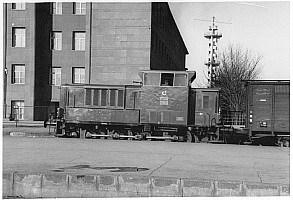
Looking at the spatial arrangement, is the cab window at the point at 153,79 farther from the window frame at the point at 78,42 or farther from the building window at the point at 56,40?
the building window at the point at 56,40

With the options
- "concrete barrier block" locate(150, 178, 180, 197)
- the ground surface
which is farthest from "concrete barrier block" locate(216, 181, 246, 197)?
"concrete barrier block" locate(150, 178, 180, 197)

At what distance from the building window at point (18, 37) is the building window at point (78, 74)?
4.40 metres

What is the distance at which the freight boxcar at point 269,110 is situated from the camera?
1830 centimetres

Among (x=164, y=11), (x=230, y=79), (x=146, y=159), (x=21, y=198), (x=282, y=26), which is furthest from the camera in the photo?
(x=164, y=11)

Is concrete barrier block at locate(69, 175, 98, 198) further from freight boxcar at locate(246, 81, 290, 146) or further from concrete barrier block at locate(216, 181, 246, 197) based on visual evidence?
freight boxcar at locate(246, 81, 290, 146)

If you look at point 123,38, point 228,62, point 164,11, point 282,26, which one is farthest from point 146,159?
point 164,11

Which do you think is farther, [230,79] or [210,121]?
[230,79]

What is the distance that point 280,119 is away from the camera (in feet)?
59.9

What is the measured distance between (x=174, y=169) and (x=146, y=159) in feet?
6.70

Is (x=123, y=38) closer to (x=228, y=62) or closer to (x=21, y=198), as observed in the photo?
(x=228, y=62)

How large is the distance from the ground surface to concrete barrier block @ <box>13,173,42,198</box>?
0.42 meters

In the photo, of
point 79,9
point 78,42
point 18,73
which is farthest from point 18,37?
point 79,9

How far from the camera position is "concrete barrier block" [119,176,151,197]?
8.67 meters

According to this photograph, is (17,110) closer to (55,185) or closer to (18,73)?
(18,73)
